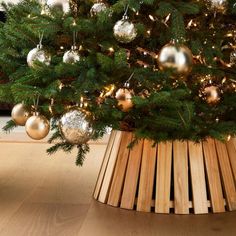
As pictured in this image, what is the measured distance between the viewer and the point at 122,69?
1.15 meters

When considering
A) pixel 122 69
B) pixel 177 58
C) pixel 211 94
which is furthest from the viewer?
pixel 211 94

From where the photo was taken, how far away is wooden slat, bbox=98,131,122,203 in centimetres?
133

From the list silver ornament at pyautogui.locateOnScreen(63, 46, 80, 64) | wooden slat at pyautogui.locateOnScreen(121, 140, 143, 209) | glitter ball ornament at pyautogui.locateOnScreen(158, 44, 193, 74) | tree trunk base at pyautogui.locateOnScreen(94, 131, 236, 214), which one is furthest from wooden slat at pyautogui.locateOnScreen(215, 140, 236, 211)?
silver ornament at pyautogui.locateOnScreen(63, 46, 80, 64)

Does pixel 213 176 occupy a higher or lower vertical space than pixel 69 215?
higher

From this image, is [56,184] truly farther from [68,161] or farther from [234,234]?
[234,234]

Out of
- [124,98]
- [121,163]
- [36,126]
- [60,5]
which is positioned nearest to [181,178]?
[121,163]

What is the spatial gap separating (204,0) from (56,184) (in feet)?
2.42

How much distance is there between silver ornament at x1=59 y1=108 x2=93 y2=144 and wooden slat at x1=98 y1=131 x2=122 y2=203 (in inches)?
8.4

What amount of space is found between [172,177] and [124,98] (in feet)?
1.00

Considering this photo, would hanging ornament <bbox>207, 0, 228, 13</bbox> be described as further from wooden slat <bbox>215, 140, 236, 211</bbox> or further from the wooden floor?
the wooden floor

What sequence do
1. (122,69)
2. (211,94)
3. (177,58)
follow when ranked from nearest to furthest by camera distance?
(177,58)
(122,69)
(211,94)

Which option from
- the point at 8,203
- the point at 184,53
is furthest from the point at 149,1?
the point at 8,203

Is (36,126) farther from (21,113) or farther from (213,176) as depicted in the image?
(213,176)

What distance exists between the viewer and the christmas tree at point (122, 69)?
1110 mm
